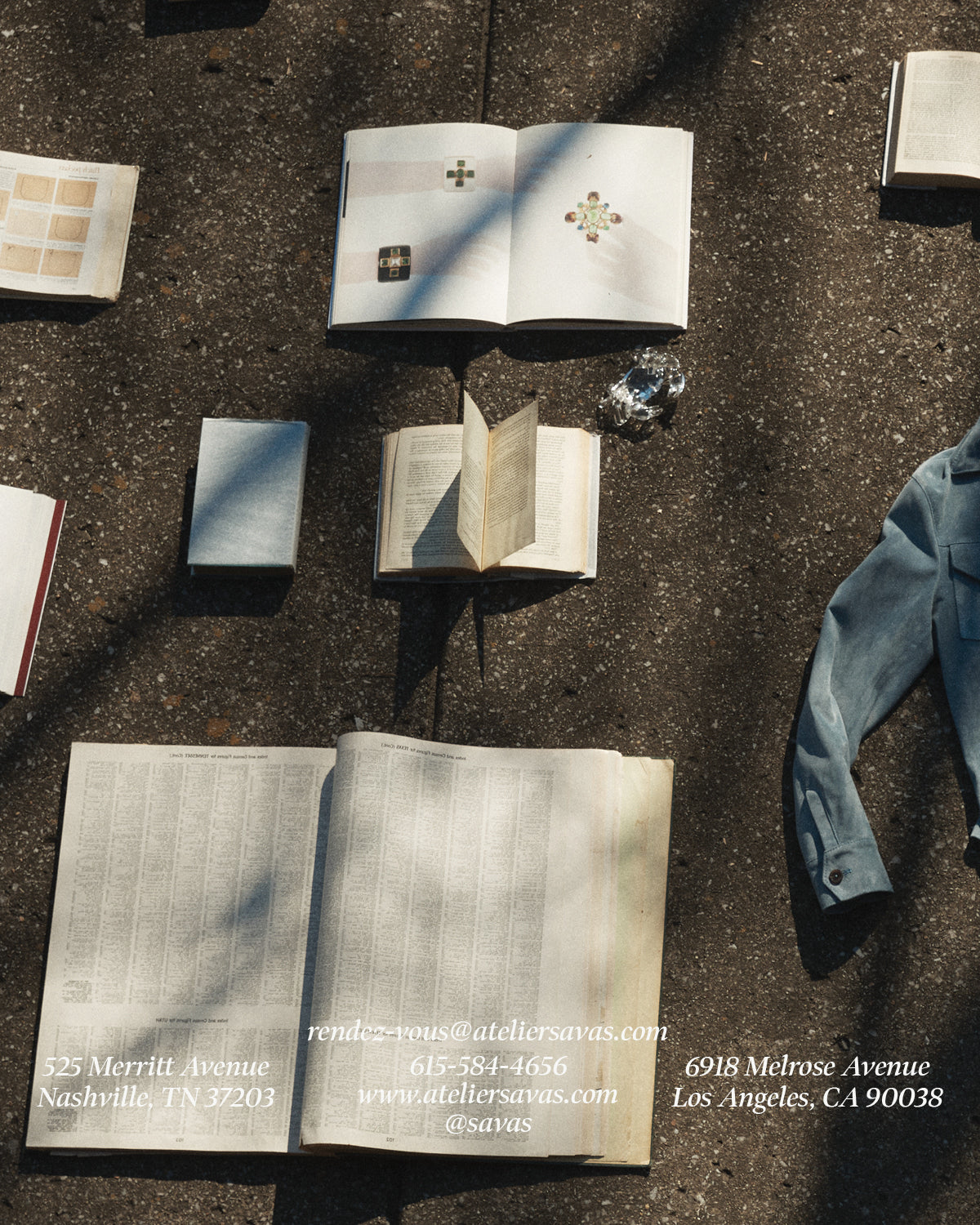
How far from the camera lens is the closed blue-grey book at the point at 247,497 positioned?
1.17m

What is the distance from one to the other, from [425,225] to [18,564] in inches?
23.5

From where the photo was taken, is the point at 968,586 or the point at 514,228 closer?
the point at 968,586

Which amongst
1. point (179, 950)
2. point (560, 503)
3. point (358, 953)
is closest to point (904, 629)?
point (560, 503)

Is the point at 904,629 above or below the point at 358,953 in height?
above

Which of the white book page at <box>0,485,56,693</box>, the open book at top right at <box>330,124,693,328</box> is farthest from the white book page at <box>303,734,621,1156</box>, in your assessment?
the open book at top right at <box>330,124,693,328</box>

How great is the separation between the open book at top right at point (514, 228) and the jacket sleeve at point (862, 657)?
0.35 metres

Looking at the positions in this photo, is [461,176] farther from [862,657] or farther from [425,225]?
[862,657]

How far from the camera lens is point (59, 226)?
1.26 metres

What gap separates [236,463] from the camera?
1.19 m

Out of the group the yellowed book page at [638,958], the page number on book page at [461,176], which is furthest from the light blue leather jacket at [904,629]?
the page number on book page at [461,176]

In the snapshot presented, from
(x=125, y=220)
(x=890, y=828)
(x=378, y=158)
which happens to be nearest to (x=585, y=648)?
(x=890, y=828)

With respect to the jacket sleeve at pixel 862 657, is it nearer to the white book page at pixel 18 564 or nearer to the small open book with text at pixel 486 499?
the small open book with text at pixel 486 499

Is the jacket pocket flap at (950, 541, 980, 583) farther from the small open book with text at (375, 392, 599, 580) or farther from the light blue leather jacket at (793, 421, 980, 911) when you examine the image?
the small open book with text at (375, 392, 599, 580)

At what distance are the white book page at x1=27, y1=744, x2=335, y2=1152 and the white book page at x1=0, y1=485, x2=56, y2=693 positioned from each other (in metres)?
0.13
